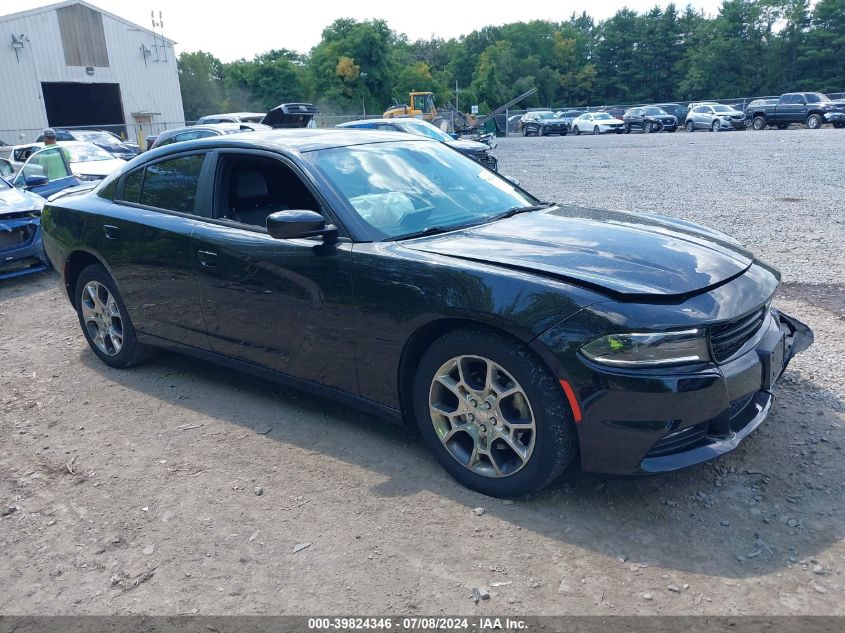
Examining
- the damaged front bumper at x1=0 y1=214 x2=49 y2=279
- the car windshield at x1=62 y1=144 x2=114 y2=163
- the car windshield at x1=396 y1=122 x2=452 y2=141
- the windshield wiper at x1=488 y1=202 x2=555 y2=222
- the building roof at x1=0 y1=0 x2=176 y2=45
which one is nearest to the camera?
the windshield wiper at x1=488 y1=202 x2=555 y2=222

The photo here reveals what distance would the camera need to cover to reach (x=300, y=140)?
14.3ft

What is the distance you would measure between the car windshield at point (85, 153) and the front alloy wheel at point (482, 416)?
13.8 m

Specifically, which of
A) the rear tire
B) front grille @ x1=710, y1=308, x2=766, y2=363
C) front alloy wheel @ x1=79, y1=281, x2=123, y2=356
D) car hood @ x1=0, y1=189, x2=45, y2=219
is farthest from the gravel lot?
the rear tire

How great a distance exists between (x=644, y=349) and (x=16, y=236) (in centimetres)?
816

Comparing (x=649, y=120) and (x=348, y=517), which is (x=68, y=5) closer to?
(x=649, y=120)

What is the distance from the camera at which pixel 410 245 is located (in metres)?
3.65

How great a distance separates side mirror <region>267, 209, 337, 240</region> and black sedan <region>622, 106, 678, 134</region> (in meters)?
42.5

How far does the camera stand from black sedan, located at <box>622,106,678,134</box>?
139 ft

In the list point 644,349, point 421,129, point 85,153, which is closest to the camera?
point 644,349

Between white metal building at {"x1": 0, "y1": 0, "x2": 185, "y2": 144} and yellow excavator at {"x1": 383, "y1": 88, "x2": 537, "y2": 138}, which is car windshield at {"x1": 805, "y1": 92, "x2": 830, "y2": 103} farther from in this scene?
white metal building at {"x1": 0, "y1": 0, "x2": 185, "y2": 144}

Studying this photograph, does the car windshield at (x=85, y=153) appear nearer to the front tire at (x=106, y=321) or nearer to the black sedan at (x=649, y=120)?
the front tire at (x=106, y=321)

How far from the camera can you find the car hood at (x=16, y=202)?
338 inches

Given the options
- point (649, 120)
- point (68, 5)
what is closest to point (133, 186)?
point (68, 5)

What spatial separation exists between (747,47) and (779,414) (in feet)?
257
